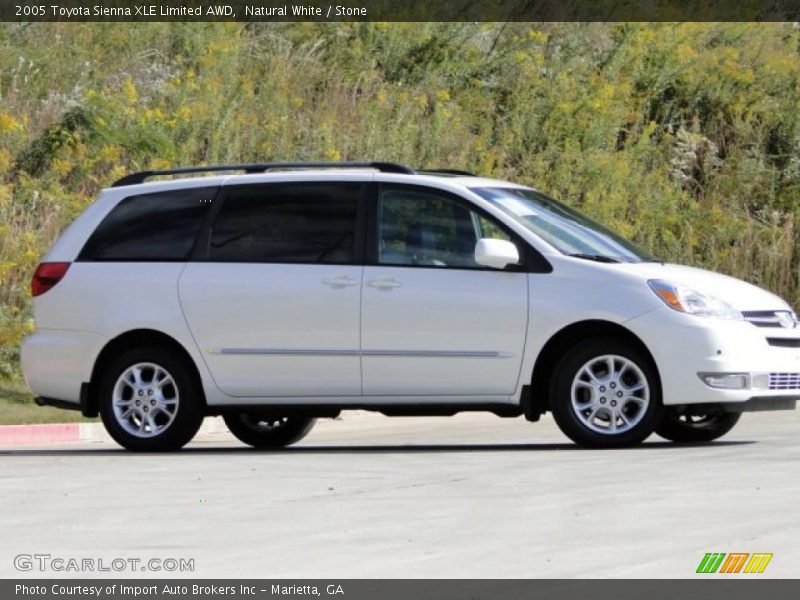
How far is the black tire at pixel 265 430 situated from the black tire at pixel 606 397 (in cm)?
267

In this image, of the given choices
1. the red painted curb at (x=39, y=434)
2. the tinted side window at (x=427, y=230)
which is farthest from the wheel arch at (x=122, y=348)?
the red painted curb at (x=39, y=434)

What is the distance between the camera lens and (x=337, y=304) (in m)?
13.2

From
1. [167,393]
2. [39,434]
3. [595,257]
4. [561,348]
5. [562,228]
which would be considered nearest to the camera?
[561,348]

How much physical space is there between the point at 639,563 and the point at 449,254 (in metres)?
5.69

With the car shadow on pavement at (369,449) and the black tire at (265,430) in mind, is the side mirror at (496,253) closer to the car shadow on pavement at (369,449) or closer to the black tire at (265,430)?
the car shadow on pavement at (369,449)

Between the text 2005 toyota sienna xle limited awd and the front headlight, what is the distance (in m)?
0.01

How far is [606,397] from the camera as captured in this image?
1287 centimetres

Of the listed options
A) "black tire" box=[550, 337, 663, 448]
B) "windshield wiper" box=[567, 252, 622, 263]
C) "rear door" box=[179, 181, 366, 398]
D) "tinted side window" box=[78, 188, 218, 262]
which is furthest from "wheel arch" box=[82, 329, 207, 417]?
"windshield wiper" box=[567, 252, 622, 263]

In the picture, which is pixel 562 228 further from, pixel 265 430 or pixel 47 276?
pixel 47 276

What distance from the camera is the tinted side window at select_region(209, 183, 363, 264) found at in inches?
527

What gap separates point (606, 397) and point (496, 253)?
3.96 ft

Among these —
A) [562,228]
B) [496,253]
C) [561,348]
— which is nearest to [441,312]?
[496,253]

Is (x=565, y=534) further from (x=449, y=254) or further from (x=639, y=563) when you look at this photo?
(x=449, y=254)

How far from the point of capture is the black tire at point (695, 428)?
1384 centimetres
